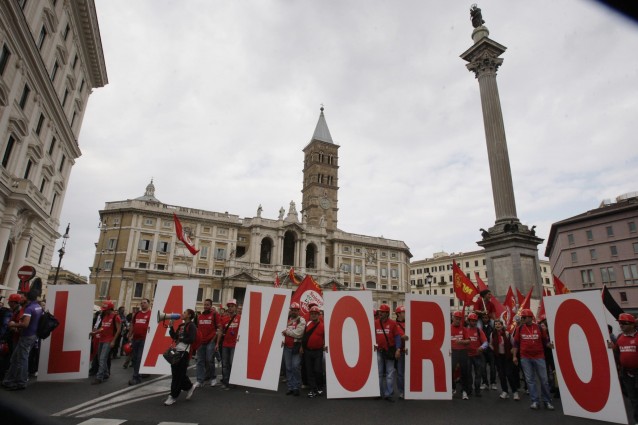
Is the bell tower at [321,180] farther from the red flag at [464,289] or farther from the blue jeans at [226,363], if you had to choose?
the blue jeans at [226,363]

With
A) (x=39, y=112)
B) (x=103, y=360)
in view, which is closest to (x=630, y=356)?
(x=103, y=360)

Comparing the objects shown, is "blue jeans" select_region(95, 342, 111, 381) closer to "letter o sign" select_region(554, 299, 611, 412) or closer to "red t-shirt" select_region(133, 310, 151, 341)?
"red t-shirt" select_region(133, 310, 151, 341)

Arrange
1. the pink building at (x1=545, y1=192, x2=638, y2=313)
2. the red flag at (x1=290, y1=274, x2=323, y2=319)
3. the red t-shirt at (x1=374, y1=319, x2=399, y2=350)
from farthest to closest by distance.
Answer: the pink building at (x1=545, y1=192, x2=638, y2=313) → the red flag at (x1=290, y1=274, x2=323, y2=319) → the red t-shirt at (x1=374, y1=319, x2=399, y2=350)

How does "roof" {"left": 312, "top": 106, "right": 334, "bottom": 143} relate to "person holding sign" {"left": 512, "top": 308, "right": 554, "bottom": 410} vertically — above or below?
above

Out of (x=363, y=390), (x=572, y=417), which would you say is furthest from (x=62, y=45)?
(x=572, y=417)

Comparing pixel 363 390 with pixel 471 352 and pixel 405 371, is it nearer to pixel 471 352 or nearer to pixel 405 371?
pixel 405 371

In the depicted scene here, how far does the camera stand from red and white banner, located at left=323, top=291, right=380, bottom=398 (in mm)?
7789

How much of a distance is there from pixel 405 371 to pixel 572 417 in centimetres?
310

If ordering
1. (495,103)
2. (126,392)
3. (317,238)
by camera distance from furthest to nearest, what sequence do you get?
(317,238)
(495,103)
(126,392)

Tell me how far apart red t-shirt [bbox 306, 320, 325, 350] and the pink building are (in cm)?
4583

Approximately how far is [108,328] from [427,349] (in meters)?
7.96

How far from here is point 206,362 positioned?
989 cm

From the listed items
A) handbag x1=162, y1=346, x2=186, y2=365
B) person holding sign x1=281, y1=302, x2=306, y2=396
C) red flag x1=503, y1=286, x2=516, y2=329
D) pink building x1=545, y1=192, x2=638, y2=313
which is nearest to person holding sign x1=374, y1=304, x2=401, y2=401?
person holding sign x1=281, y1=302, x2=306, y2=396

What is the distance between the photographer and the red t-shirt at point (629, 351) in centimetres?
644
